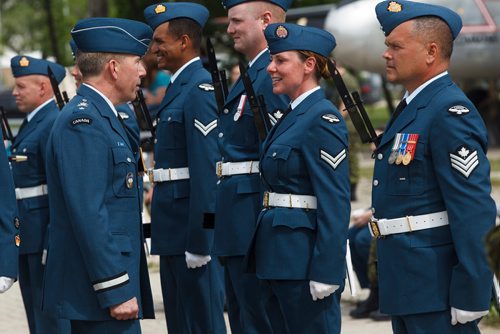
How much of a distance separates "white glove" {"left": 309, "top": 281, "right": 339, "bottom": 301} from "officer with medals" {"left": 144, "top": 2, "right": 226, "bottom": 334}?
1389mm

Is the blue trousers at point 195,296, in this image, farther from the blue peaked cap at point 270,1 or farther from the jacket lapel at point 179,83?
the blue peaked cap at point 270,1

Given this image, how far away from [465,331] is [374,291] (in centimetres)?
390

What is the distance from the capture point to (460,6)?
20.3 meters

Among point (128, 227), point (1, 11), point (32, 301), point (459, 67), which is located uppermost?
point (128, 227)

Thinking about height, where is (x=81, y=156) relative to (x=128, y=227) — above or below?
above

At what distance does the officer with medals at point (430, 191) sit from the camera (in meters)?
4.97

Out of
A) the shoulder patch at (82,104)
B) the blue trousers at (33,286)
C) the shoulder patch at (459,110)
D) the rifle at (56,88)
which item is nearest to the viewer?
the shoulder patch at (459,110)

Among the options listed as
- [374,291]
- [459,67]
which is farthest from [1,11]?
[374,291]

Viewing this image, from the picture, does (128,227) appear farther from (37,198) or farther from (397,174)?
(37,198)

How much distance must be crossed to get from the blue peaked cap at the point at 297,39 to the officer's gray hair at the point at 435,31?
68 centimetres

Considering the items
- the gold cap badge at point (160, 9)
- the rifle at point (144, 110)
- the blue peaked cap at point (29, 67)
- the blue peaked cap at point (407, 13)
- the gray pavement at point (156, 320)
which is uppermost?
the blue peaked cap at point (407, 13)

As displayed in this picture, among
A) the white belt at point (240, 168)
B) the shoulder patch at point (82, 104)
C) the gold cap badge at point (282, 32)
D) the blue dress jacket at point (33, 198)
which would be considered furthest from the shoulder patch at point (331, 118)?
the blue dress jacket at point (33, 198)

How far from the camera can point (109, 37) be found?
534 cm

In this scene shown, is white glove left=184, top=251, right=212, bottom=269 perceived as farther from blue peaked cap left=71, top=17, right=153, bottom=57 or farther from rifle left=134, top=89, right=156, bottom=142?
blue peaked cap left=71, top=17, right=153, bottom=57
